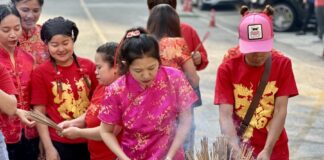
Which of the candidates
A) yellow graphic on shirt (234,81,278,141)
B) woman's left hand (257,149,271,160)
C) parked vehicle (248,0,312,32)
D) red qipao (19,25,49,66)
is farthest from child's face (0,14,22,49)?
parked vehicle (248,0,312,32)

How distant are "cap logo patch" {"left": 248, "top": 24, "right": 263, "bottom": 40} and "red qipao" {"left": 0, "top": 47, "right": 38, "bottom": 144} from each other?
144 centimetres

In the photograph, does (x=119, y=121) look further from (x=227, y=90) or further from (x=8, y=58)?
(x=8, y=58)

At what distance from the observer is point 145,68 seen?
3143 mm

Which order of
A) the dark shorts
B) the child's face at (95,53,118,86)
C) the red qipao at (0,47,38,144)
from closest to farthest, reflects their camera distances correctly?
the child's face at (95,53,118,86) < the red qipao at (0,47,38,144) < the dark shorts

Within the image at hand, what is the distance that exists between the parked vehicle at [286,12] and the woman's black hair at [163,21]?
1070 centimetres

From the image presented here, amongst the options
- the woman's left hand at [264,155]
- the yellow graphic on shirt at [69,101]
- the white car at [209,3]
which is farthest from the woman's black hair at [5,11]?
the white car at [209,3]

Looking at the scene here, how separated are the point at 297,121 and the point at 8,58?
4.57 meters

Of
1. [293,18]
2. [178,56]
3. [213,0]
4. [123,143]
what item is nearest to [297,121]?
[178,56]

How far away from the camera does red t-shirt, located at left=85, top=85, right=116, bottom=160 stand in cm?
374

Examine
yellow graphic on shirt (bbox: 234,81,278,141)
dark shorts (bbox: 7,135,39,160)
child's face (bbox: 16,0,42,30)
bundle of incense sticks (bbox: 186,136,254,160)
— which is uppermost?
child's face (bbox: 16,0,42,30)

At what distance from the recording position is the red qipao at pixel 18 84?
12.7ft

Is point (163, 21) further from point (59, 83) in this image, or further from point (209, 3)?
point (209, 3)

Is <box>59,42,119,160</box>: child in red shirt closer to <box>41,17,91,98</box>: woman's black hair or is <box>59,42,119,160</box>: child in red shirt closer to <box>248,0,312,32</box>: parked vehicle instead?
<box>41,17,91,98</box>: woman's black hair

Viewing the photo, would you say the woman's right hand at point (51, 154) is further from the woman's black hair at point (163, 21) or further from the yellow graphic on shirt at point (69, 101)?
the woman's black hair at point (163, 21)
